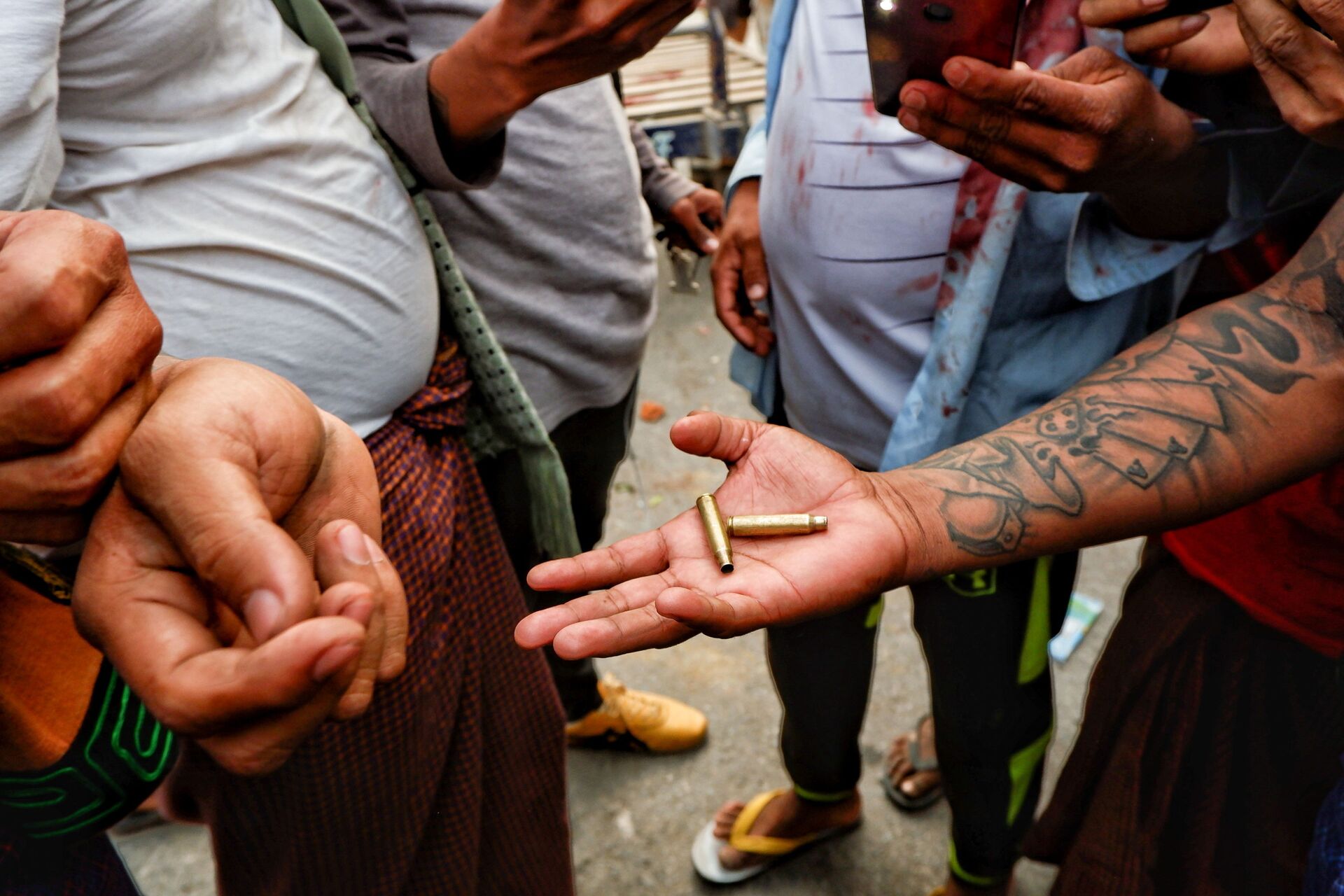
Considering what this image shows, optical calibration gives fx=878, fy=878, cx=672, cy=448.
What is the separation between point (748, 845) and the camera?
2.71 metres

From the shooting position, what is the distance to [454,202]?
1.94 meters

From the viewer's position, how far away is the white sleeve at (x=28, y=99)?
3.59ft

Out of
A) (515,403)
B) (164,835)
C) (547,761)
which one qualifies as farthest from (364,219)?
(164,835)

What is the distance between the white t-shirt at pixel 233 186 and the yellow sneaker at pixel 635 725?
1.79 m

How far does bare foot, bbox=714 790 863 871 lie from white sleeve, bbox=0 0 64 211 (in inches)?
96.5

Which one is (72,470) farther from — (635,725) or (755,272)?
(635,725)

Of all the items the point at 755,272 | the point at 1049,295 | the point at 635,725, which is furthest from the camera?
the point at 635,725

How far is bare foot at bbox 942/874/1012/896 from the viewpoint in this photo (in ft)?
7.86

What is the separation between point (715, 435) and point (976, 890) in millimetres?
1703

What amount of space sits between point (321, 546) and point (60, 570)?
629mm

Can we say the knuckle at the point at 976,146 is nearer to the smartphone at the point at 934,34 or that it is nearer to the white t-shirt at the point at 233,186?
the smartphone at the point at 934,34

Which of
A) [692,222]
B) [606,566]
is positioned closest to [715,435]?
[606,566]

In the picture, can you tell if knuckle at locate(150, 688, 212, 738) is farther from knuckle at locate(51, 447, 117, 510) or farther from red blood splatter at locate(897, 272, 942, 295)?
red blood splatter at locate(897, 272, 942, 295)

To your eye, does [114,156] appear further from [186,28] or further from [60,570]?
[60,570]
